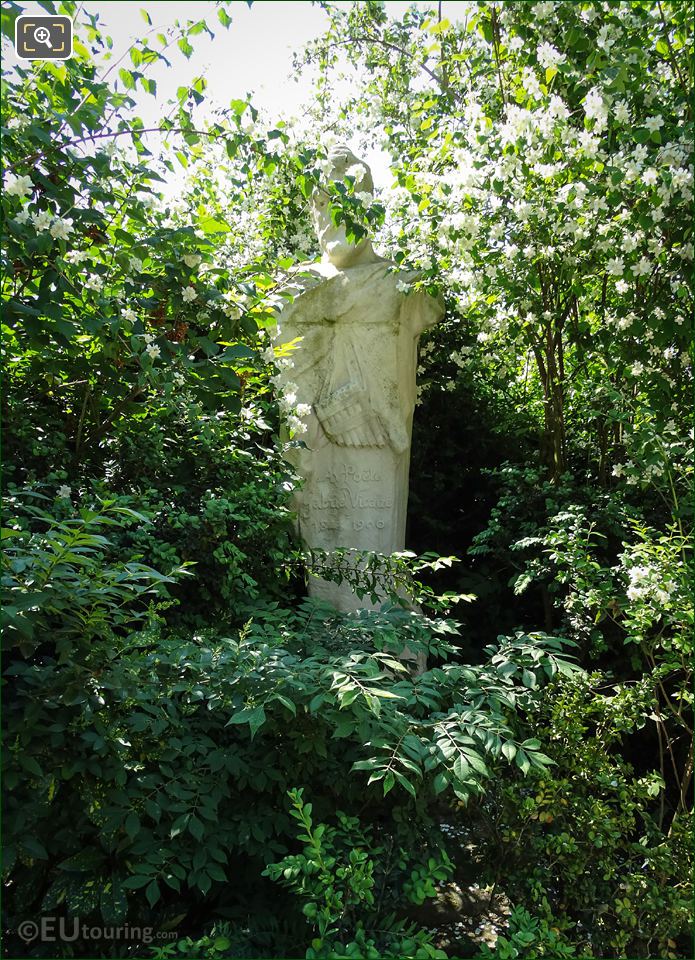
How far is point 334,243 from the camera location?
3.89 metres

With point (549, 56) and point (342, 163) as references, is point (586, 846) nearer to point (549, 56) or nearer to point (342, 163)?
point (549, 56)

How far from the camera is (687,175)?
279 cm

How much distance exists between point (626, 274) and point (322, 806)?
235 cm

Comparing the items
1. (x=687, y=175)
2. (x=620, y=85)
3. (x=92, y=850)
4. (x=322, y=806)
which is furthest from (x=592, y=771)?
(x=620, y=85)

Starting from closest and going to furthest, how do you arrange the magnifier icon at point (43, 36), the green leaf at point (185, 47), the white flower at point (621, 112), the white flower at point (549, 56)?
the magnifier icon at point (43, 36) → the green leaf at point (185, 47) → the white flower at point (621, 112) → the white flower at point (549, 56)

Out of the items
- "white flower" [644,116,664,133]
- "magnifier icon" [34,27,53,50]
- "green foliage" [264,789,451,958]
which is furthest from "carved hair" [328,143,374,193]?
"green foliage" [264,789,451,958]

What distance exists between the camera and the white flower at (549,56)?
3.16 meters

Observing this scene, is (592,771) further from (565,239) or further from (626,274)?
(565,239)

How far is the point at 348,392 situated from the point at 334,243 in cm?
75

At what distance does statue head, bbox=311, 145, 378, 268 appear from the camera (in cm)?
385

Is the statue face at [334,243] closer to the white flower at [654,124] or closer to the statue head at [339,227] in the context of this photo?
the statue head at [339,227]

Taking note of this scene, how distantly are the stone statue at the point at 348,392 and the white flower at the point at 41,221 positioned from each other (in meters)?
1.62

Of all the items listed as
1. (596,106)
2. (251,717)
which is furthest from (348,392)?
(251,717)

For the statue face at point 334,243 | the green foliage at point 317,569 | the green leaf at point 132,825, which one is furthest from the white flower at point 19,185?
the statue face at point 334,243
